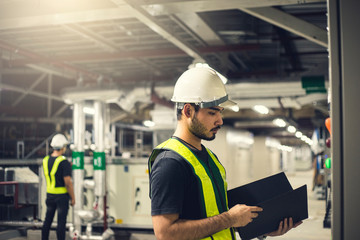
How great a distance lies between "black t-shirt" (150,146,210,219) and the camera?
1.97m

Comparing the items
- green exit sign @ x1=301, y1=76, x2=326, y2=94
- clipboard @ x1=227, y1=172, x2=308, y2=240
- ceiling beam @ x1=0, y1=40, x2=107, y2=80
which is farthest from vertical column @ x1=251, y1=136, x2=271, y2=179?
clipboard @ x1=227, y1=172, x2=308, y2=240

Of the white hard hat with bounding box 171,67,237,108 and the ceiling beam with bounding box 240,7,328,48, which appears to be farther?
the ceiling beam with bounding box 240,7,328,48

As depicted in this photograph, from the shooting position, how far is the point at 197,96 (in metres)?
2.29

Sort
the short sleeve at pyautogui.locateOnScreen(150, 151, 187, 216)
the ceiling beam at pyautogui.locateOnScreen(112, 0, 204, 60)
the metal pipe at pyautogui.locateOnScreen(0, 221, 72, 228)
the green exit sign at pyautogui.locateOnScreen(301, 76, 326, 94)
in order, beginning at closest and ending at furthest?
the short sleeve at pyautogui.locateOnScreen(150, 151, 187, 216)
the ceiling beam at pyautogui.locateOnScreen(112, 0, 204, 60)
the green exit sign at pyautogui.locateOnScreen(301, 76, 326, 94)
the metal pipe at pyautogui.locateOnScreen(0, 221, 72, 228)

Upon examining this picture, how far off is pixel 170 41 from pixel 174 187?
594cm

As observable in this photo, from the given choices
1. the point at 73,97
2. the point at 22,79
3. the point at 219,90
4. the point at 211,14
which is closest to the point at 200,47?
the point at 211,14

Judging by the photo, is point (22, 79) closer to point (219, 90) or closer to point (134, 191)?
point (134, 191)

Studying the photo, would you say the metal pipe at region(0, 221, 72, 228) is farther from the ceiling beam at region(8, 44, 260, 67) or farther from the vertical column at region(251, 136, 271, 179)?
the vertical column at region(251, 136, 271, 179)

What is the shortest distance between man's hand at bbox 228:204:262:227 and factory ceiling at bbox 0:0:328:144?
2.75 meters

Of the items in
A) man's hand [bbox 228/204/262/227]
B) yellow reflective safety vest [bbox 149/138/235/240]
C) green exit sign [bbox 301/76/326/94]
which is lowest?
man's hand [bbox 228/204/262/227]

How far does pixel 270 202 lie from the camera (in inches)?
87.0

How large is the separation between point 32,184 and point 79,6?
5.80 m

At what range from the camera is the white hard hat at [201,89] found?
7.47ft

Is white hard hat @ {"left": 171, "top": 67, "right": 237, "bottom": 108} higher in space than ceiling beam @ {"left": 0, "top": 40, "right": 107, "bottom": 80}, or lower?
lower
